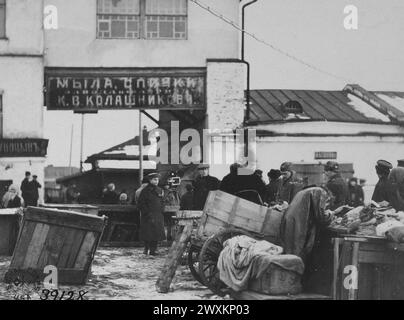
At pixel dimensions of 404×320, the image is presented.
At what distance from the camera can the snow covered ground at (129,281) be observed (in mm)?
9234

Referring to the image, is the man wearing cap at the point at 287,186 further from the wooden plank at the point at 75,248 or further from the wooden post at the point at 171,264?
the wooden plank at the point at 75,248

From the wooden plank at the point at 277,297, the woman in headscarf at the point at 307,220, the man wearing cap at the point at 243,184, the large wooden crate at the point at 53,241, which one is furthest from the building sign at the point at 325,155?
the wooden plank at the point at 277,297

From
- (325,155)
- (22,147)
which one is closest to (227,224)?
(22,147)

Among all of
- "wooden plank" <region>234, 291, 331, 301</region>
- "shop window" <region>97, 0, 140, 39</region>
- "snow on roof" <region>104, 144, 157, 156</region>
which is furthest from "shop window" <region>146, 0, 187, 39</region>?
"snow on roof" <region>104, 144, 157, 156</region>

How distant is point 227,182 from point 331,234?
302cm

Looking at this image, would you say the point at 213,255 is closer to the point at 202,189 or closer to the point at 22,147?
the point at 202,189

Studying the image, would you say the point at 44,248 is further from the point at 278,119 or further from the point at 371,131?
the point at 371,131

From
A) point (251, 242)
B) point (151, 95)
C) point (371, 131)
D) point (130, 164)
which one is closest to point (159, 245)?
point (151, 95)

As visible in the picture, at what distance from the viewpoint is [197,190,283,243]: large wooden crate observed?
30.5ft

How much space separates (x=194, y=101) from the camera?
19.2 m

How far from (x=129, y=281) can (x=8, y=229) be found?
10.6 feet

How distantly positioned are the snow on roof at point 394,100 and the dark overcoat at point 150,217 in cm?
1200

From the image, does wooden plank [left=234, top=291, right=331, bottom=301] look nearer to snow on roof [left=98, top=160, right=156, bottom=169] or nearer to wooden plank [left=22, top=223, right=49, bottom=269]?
wooden plank [left=22, top=223, right=49, bottom=269]
